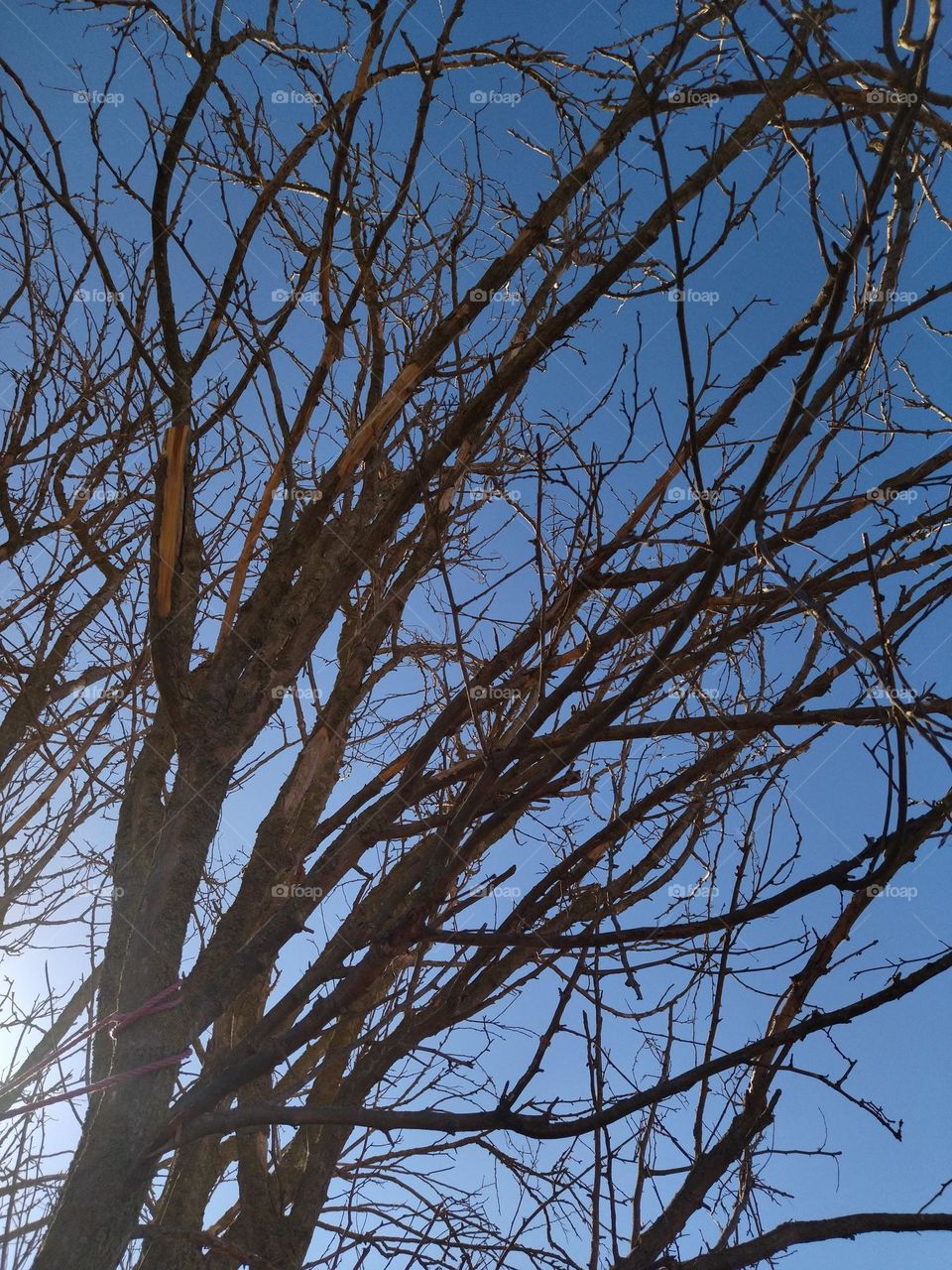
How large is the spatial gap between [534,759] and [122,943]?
1254 millimetres

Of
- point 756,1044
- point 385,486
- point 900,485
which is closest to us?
point 756,1044

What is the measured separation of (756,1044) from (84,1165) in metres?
1.18

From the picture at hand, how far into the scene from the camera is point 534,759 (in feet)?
6.42

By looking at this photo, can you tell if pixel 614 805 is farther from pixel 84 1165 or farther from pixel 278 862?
pixel 84 1165

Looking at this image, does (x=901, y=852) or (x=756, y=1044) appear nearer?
(x=756, y=1044)

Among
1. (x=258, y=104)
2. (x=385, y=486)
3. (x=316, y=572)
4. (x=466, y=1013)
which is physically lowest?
(x=466, y=1013)

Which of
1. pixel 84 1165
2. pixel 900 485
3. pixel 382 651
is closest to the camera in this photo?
pixel 84 1165

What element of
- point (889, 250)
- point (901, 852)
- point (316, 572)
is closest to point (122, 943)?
point (316, 572)

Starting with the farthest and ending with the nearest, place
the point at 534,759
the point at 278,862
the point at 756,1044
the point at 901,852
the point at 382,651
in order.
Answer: the point at 382,651 → the point at 278,862 → the point at 534,759 → the point at 901,852 → the point at 756,1044

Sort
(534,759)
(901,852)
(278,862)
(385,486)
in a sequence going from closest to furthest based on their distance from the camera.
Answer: (901,852) → (534,759) → (278,862) → (385,486)

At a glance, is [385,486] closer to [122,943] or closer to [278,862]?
[278,862]

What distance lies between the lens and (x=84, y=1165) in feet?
5.38

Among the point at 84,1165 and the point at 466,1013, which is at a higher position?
the point at 466,1013

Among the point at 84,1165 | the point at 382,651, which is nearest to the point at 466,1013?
the point at 84,1165
